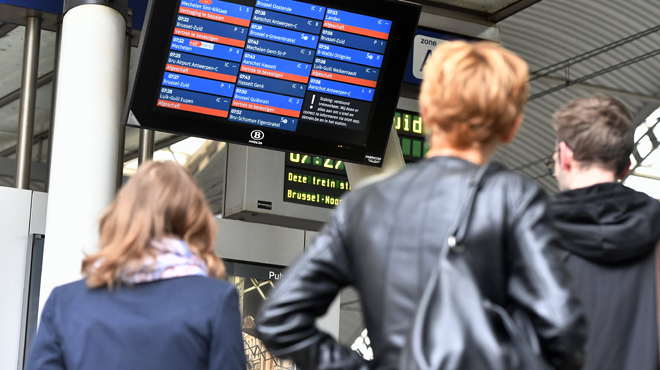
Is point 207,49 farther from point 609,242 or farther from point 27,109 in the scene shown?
point 609,242

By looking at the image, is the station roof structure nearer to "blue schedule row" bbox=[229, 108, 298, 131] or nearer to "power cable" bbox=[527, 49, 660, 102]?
"power cable" bbox=[527, 49, 660, 102]

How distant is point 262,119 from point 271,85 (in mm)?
240

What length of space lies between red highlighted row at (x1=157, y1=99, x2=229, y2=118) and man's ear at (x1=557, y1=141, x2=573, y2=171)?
3136mm

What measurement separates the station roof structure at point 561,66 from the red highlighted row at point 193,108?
545 centimetres

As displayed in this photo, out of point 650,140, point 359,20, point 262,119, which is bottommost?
point 262,119

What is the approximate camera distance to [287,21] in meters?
5.73

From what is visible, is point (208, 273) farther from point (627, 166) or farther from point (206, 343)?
point (627, 166)

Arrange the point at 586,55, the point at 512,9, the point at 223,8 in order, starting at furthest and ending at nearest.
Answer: the point at 586,55, the point at 512,9, the point at 223,8

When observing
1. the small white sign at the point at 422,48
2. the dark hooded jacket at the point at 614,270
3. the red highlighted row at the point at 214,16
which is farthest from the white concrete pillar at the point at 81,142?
the dark hooded jacket at the point at 614,270

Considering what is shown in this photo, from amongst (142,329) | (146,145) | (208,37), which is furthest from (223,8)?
(142,329)

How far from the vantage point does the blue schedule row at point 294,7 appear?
224 inches

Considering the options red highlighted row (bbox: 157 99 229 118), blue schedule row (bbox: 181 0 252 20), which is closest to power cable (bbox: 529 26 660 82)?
blue schedule row (bbox: 181 0 252 20)

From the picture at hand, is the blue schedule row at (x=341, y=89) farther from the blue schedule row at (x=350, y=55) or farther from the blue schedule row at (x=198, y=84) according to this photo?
the blue schedule row at (x=198, y=84)

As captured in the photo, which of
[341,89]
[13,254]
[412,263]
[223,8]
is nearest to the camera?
[412,263]
